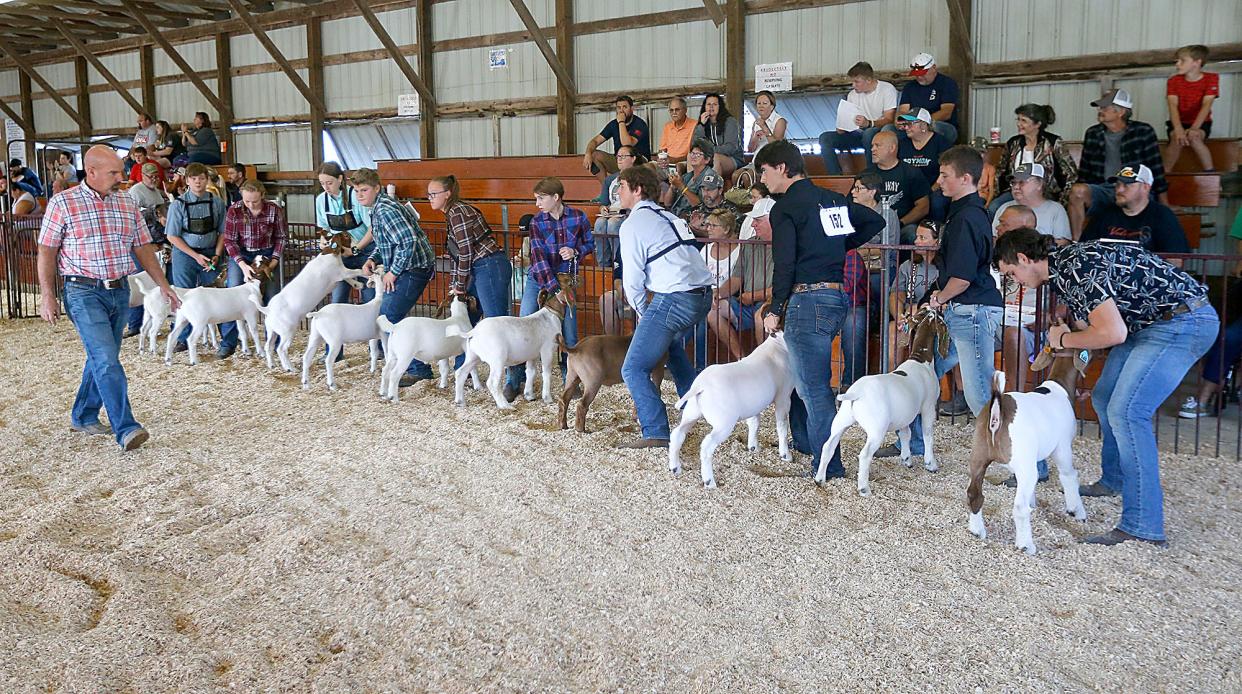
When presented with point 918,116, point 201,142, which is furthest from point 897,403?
point 201,142

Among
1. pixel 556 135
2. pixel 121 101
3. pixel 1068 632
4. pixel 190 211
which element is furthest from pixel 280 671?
pixel 121 101

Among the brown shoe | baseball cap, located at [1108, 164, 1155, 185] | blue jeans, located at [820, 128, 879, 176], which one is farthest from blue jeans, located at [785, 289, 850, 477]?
blue jeans, located at [820, 128, 879, 176]

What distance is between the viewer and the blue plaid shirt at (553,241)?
22.1ft

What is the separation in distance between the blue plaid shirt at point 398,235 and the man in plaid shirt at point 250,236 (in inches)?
61.5

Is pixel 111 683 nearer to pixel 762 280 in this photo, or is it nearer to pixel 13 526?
pixel 13 526

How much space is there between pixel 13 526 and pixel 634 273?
10.2ft

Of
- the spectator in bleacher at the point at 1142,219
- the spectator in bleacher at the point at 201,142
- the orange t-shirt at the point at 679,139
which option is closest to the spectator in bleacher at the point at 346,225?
the orange t-shirt at the point at 679,139

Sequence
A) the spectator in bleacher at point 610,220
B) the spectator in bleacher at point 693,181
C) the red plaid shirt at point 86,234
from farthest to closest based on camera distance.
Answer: the spectator in bleacher at point 693,181 → the spectator in bleacher at point 610,220 → the red plaid shirt at point 86,234

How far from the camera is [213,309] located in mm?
7980

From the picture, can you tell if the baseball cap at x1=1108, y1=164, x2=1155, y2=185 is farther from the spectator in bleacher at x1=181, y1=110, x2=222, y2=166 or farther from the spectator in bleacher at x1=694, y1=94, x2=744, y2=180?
the spectator in bleacher at x1=181, y1=110, x2=222, y2=166

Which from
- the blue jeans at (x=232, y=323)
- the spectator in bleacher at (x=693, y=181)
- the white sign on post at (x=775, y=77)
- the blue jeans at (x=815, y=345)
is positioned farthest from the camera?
the white sign on post at (x=775, y=77)

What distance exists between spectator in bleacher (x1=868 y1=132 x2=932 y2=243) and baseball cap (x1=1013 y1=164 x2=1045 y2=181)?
0.68 m

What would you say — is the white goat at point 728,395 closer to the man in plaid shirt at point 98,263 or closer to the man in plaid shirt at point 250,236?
the man in plaid shirt at point 98,263

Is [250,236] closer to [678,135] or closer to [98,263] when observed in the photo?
[98,263]
